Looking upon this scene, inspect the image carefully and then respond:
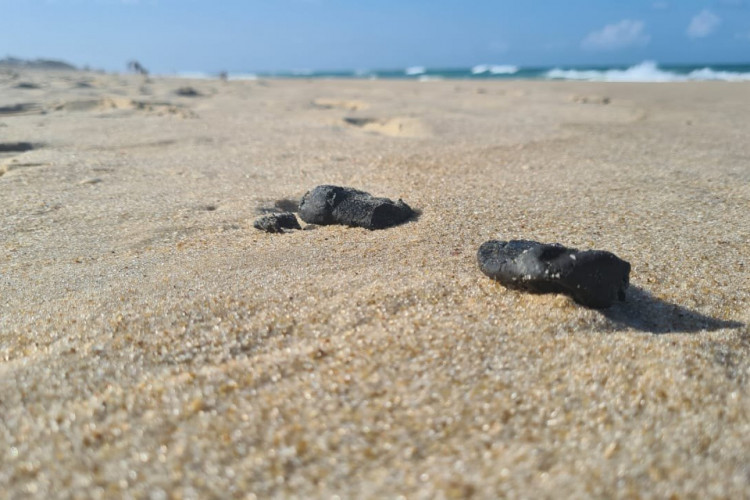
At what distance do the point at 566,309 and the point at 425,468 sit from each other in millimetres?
965

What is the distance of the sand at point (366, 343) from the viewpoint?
1318 millimetres

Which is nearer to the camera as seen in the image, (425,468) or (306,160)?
(425,468)

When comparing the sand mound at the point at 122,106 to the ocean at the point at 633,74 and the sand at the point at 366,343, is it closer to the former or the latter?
the sand at the point at 366,343

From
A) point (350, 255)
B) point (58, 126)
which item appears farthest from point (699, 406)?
point (58, 126)

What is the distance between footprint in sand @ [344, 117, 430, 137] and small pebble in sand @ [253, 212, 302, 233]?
324cm

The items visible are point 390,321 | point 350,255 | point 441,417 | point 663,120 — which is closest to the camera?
point 441,417

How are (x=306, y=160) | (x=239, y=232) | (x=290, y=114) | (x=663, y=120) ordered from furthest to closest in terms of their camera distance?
(x=290, y=114) < (x=663, y=120) < (x=306, y=160) < (x=239, y=232)

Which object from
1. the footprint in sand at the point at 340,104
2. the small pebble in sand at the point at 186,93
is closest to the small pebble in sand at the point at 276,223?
the footprint in sand at the point at 340,104

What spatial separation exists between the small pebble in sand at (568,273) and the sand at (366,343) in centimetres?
5

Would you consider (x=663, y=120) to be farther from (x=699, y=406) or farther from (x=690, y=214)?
(x=699, y=406)

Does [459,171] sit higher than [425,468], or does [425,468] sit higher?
[459,171]

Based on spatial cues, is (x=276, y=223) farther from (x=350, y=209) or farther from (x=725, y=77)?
(x=725, y=77)

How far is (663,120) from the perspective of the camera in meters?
7.11

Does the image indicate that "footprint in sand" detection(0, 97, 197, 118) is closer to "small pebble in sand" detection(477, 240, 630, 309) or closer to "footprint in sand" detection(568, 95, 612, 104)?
"small pebble in sand" detection(477, 240, 630, 309)
